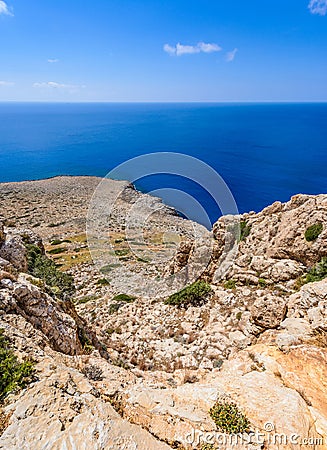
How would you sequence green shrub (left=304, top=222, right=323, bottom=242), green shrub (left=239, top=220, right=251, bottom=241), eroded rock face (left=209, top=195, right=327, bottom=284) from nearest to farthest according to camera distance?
eroded rock face (left=209, top=195, right=327, bottom=284) < green shrub (left=304, top=222, right=323, bottom=242) < green shrub (left=239, top=220, right=251, bottom=241)

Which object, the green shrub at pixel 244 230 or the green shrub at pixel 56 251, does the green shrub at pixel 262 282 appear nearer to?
the green shrub at pixel 244 230

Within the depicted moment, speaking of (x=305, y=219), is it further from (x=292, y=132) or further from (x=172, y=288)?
(x=292, y=132)

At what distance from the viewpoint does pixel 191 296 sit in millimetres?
17188

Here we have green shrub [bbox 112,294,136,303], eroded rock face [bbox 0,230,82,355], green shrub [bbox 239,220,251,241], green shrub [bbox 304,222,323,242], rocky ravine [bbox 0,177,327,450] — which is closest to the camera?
rocky ravine [bbox 0,177,327,450]

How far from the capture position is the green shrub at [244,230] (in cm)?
2045

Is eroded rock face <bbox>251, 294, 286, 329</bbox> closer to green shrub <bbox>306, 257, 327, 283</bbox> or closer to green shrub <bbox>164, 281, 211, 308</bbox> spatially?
green shrub <bbox>306, 257, 327, 283</bbox>

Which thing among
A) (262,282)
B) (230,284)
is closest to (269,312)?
(262,282)

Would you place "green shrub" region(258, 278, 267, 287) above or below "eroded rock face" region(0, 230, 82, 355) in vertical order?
below

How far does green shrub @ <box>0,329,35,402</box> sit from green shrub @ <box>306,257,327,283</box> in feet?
41.3

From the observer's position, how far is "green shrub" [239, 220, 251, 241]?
20.5 metres

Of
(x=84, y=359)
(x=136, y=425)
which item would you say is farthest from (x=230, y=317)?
(x=136, y=425)

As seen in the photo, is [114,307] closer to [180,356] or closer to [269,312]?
[180,356]

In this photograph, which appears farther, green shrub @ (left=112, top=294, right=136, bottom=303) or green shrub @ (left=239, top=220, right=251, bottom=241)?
green shrub @ (left=239, top=220, right=251, bottom=241)

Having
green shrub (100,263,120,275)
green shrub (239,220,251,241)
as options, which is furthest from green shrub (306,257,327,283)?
green shrub (100,263,120,275)
